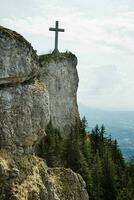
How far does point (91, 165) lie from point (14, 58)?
19.8 m

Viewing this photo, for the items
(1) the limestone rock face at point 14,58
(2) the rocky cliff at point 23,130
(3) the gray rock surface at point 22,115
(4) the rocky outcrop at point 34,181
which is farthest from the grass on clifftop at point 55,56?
(4) the rocky outcrop at point 34,181

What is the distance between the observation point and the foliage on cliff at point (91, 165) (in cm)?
5663

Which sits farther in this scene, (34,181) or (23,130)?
(23,130)

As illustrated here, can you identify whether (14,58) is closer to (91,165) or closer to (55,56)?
(91,165)

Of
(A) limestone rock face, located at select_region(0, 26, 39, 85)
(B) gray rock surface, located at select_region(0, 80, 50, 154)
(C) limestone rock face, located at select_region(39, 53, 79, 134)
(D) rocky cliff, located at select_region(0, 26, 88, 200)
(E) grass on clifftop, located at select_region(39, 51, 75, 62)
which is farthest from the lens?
(C) limestone rock face, located at select_region(39, 53, 79, 134)

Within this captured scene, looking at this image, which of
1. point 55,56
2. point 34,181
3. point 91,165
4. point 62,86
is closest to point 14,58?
point 34,181

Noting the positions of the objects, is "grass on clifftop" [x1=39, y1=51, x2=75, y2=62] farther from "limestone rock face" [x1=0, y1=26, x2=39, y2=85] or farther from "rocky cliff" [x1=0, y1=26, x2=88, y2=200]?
"limestone rock face" [x1=0, y1=26, x2=39, y2=85]

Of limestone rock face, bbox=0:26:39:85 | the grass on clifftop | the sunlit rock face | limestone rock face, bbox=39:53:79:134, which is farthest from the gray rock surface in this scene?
the grass on clifftop

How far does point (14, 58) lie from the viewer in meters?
44.3

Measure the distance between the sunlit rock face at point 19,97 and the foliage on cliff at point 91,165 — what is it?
30.8 feet

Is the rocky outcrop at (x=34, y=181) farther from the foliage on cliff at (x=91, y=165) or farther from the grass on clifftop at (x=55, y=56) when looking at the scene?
the grass on clifftop at (x=55, y=56)

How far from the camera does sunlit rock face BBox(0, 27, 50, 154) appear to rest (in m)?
43.3

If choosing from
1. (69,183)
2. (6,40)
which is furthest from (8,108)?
(69,183)

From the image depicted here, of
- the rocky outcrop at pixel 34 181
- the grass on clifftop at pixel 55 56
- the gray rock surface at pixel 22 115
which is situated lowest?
the rocky outcrop at pixel 34 181
